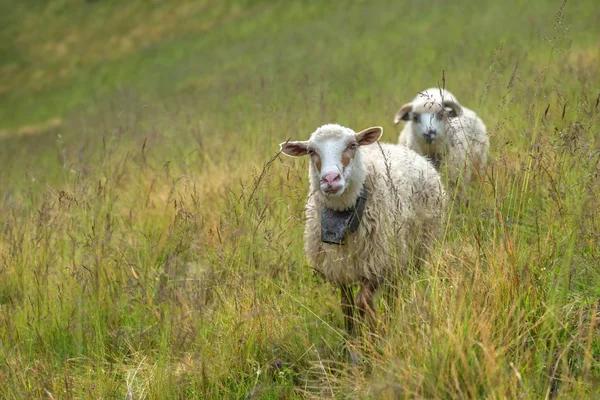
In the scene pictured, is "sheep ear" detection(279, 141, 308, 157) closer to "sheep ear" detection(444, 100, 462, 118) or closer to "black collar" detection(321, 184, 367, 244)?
"black collar" detection(321, 184, 367, 244)

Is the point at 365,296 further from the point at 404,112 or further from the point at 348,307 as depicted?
the point at 404,112

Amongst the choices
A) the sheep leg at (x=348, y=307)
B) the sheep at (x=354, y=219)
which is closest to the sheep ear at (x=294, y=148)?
the sheep at (x=354, y=219)

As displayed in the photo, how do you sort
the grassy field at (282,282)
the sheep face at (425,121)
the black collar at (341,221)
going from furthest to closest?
the sheep face at (425,121), the black collar at (341,221), the grassy field at (282,282)

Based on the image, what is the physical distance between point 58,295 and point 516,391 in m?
2.69

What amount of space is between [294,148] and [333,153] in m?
0.37

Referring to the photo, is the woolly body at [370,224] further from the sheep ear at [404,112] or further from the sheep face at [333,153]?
the sheep ear at [404,112]

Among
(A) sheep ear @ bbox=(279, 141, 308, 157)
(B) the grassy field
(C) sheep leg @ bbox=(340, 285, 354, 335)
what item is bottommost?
(C) sheep leg @ bbox=(340, 285, 354, 335)

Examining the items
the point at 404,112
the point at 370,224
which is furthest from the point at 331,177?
the point at 404,112

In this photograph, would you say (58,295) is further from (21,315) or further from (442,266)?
(442,266)

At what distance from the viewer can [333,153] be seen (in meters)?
3.79

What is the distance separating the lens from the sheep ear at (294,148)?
4.02 meters

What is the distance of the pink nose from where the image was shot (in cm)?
359

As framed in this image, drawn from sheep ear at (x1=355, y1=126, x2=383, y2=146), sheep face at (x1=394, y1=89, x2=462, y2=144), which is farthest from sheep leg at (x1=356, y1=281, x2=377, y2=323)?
sheep face at (x1=394, y1=89, x2=462, y2=144)

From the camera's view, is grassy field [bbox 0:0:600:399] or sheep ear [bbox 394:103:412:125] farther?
sheep ear [bbox 394:103:412:125]
